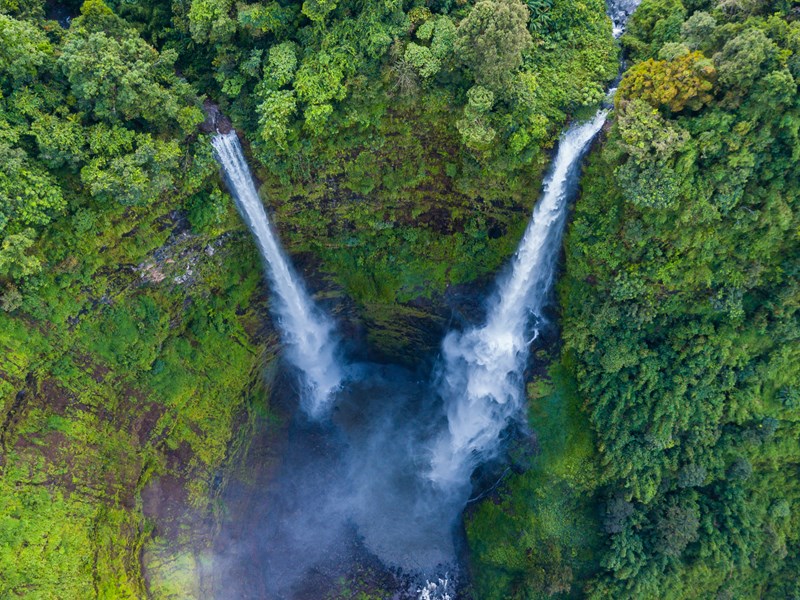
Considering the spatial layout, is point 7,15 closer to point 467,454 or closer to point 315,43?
point 315,43

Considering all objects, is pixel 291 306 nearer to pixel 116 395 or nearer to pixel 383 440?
pixel 116 395

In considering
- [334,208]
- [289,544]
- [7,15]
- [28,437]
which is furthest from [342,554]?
[7,15]

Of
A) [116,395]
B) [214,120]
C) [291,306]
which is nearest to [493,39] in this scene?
[214,120]

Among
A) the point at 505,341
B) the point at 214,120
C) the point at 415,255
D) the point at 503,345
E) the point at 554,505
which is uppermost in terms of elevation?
the point at 214,120

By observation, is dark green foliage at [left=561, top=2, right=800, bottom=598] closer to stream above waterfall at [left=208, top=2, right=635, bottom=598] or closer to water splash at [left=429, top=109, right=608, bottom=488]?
water splash at [left=429, top=109, right=608, bottom=488]

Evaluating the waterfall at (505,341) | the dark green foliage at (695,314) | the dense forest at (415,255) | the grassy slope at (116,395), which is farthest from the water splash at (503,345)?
the grassy slope at (116,395)

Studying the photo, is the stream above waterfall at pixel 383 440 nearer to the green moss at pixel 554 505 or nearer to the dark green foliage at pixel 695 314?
the green moss at pixel 554 505
